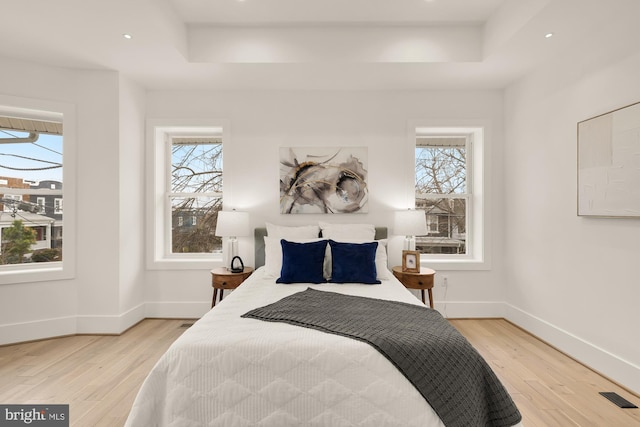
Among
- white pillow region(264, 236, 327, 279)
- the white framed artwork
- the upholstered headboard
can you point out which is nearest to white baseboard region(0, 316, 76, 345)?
the upholstered headboard

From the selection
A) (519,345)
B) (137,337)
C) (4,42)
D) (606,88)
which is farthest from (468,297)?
(4,42)

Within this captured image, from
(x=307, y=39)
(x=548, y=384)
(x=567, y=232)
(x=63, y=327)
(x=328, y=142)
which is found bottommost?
(x=548, y=384)

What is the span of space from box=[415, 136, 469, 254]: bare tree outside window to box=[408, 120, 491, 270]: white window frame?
0.09 metres

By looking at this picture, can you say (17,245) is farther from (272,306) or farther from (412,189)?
(412,189)

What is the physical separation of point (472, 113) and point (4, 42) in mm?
4549

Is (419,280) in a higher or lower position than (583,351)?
higher

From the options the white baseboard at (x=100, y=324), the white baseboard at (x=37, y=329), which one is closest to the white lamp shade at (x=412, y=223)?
the white baseboard at (x=100, y=324)

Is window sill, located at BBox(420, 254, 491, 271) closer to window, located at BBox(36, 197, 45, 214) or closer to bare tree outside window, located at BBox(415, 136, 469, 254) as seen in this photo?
bare tree outside window, located at BBox(415, 136, 469, 254)

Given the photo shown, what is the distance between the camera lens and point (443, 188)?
4.12 metres

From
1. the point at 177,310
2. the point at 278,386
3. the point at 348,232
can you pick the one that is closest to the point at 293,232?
the point at 348,232

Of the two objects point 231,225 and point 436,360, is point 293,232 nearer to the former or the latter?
point 231,225

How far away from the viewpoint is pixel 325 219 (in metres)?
3.87

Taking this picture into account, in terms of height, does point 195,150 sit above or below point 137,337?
above

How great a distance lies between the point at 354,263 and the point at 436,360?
137 centimetres
